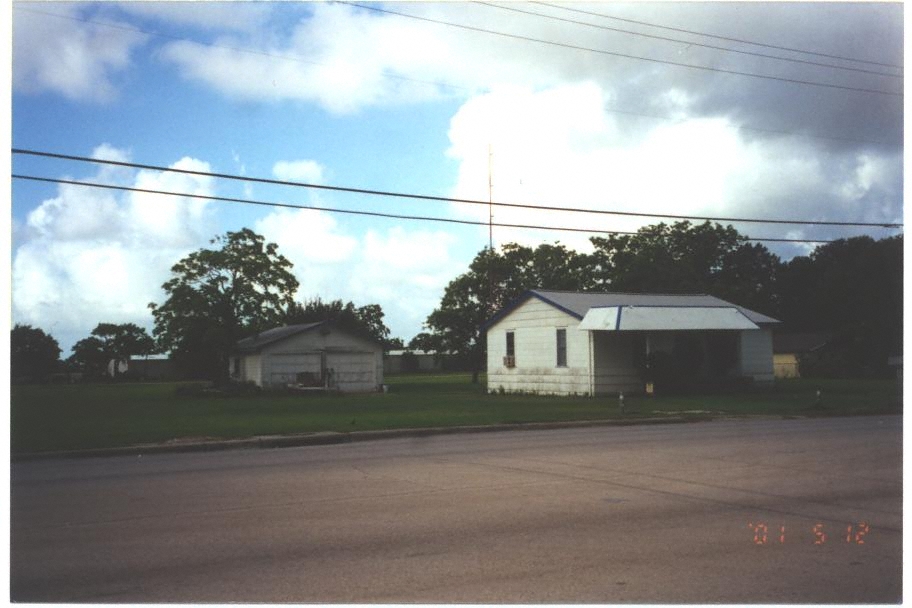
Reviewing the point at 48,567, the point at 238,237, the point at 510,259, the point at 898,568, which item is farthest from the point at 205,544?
the point at 510,259

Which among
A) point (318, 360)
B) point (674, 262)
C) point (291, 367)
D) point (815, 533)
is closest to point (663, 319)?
point (318, 360)

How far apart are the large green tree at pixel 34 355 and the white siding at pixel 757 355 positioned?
46.7 m

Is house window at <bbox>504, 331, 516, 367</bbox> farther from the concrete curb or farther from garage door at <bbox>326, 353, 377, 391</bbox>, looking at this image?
the concrete curb

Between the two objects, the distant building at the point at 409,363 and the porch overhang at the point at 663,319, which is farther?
the distant building at the point at 409,363

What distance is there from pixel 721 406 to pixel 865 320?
177 ft

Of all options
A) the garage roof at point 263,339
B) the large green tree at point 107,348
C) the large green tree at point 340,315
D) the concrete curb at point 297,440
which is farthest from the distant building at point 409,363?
the concrete curb at point 297,440

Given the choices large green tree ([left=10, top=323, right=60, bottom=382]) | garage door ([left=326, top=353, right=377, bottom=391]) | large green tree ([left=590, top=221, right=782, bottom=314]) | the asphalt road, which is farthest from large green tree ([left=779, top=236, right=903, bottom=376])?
large green tree ([left=10, top=323, right=60, bottom=382])

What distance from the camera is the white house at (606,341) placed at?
107ft

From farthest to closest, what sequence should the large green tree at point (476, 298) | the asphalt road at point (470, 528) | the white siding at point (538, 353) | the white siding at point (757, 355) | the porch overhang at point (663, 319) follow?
the large green tree at point (476, 298), the white siding at point (757, 355), the white siding at point (538, 353), the porch overhang at point (663, 319), the asphalt road at point (470, 528)

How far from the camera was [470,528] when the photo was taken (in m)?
7.79

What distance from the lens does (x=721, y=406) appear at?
25844 mm

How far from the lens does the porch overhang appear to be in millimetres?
31500

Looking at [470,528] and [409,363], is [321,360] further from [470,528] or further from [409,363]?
[409,363]

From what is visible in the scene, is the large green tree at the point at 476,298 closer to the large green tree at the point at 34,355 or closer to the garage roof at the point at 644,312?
the garage roof at the point at 644,312
